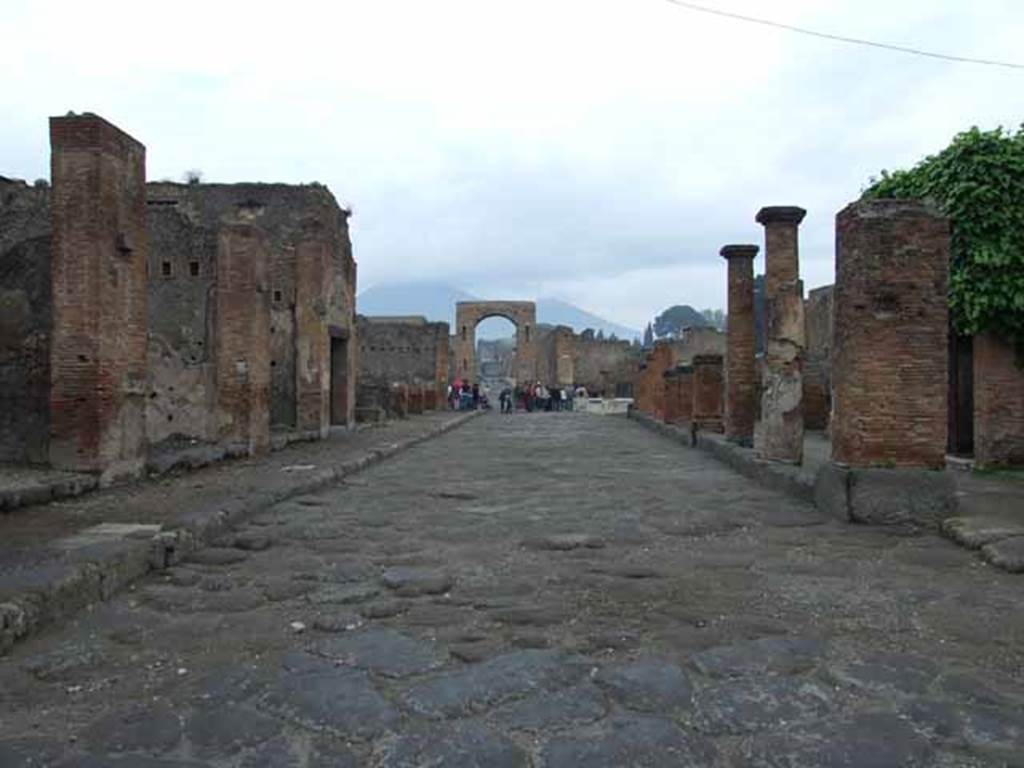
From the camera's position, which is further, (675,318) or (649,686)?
(675,318)

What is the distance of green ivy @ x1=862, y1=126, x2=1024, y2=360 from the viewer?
9398 millimetres

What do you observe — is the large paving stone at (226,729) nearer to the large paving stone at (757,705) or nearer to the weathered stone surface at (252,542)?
the large paving stone at (757,705)

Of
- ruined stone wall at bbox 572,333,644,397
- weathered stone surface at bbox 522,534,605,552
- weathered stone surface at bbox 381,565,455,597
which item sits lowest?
weathered stone surface at bbox 381,565,455,597

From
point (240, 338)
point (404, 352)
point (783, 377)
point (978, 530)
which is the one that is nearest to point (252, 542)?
point (978, 530)

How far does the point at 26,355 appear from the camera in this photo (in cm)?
801

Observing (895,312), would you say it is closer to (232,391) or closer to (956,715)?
(956,715)

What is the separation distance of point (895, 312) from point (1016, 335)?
4.33 metres

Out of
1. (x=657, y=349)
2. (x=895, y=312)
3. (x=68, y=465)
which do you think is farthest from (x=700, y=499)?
(x=657, y=349)

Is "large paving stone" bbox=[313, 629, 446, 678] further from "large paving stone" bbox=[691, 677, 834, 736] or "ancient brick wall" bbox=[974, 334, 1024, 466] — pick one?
"ancient brick wall" bbox=[974, 334, 1024, 466]

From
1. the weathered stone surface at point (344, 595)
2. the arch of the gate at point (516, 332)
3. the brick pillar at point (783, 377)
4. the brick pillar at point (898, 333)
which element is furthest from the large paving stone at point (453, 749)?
the arch of the gate at point (516, 332)

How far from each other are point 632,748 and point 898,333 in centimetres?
482

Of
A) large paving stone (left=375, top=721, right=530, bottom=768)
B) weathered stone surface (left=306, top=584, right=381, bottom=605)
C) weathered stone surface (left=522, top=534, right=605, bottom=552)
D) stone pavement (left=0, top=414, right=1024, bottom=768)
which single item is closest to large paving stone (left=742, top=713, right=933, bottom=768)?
stone pavement (left=0, top=414, right=1024, bottom=768)

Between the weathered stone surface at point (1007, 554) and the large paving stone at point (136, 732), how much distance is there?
4.28m

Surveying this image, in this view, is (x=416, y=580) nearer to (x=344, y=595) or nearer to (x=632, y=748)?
(x=344, y=595)
